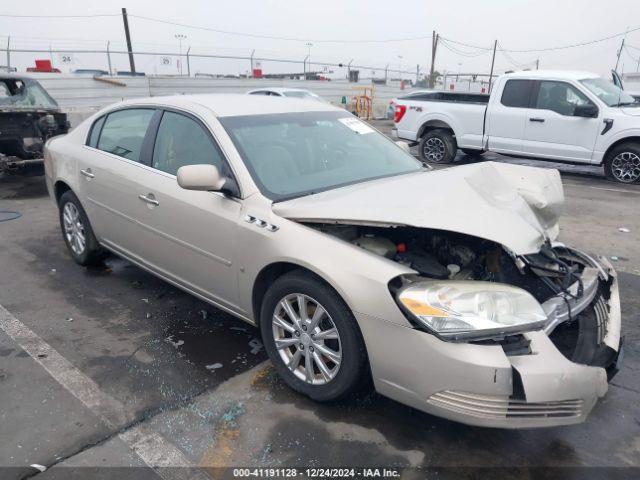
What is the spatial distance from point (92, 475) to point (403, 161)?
2863mm

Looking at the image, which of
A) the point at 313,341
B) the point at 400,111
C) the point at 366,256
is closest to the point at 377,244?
the point at 366,256

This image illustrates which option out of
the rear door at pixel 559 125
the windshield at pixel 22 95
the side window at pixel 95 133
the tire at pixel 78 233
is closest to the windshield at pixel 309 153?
the side window at pixel 95 133

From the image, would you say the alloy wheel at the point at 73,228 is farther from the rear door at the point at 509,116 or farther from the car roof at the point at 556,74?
the car roof at the point at 556,74

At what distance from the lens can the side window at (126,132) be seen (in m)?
4.00

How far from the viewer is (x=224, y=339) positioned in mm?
3635

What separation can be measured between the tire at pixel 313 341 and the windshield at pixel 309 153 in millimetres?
623

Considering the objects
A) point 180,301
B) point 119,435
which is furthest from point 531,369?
point 180,301

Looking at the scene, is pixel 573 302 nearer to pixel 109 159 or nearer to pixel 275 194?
pixel 275 194

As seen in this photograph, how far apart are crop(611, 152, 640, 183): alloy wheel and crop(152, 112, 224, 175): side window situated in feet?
27.3

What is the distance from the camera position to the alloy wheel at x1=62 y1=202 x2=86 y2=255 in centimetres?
480

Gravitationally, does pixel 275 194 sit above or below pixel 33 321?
above

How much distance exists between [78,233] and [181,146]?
187cm

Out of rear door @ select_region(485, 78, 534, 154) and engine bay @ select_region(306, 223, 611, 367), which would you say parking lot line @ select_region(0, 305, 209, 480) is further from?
rear door @ select_region(485, 78, 534, 154)

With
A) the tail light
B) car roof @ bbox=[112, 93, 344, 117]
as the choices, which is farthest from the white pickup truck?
car roof @ bbox=[112, 93, 344, 117]
